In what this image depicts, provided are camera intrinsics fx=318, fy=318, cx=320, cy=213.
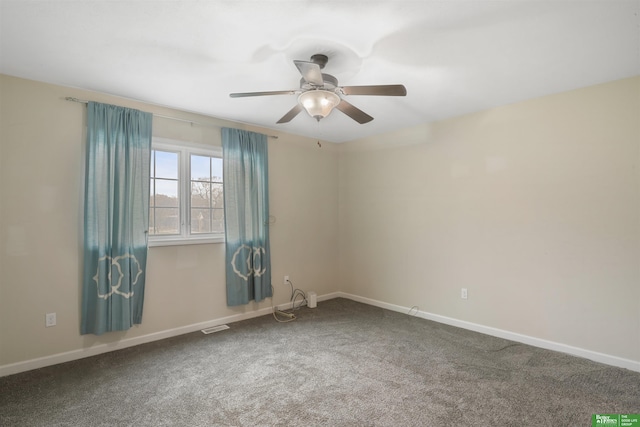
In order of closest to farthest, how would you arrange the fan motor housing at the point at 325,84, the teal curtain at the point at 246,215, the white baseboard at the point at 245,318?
the fan motor housing at the point at 325,84 → the white baseboard at the point at 245,318 → the teal curtain at the point at 246,215

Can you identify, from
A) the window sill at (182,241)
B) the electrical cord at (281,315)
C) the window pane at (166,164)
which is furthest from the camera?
the electrical cord at (281,315)

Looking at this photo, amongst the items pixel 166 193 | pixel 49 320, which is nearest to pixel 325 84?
pixel 166 193

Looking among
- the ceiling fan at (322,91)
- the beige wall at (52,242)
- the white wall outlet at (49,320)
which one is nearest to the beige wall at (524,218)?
the ceiling fan at (322,91)

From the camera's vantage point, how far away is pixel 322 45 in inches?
86.9

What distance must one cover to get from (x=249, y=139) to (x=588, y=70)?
11.1ft

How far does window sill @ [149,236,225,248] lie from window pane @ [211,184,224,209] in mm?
398

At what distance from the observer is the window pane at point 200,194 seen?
3697 millimetres

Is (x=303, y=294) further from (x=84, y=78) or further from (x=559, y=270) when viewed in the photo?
(x=84, y=78)

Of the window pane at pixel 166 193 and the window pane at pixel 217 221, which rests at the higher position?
the window pane at pixel 166 193

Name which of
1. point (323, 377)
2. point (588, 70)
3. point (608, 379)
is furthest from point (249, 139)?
point (608, 379)

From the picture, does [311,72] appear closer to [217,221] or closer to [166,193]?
[166,193]

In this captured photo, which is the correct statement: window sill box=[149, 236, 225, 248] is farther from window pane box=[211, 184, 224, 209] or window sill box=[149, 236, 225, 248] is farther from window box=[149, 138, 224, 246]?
window pane box=[211, 184, 224, 209]

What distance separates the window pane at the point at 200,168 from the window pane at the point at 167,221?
45 centimetres

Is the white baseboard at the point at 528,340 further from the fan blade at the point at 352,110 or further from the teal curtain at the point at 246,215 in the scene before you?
the fan blade at the point at 352,110
